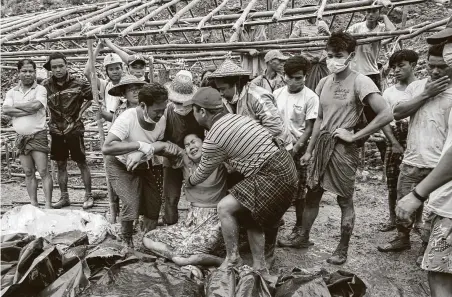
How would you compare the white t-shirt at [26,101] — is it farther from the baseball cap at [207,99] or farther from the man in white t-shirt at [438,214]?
the man in white t-shirt at [438,214]

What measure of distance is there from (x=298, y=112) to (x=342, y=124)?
0.73 metres

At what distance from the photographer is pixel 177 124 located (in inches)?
164

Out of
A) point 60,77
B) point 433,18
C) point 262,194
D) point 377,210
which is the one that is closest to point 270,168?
point 262,194

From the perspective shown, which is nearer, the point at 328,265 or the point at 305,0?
the point at 328,265

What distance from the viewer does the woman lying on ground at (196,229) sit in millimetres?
3744

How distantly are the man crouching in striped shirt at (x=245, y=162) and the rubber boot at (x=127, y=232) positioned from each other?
3.53ft

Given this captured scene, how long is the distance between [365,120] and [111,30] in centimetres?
278

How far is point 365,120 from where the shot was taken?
3896 millimetres

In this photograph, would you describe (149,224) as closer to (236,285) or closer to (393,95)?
(236,285)

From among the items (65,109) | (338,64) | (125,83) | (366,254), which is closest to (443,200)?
(338,64)

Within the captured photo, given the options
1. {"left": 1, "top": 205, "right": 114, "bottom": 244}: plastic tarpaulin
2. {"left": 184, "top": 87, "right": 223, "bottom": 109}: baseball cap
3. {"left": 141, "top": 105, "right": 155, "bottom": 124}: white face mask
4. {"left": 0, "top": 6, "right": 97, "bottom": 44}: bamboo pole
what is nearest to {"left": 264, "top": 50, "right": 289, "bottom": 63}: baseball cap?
{"left": 141, "top": 105, "right": 155, "bottom": 124}: white face mask

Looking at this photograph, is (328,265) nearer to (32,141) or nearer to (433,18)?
(32,141)

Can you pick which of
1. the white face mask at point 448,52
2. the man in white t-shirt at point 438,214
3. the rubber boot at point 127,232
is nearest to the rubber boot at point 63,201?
the rubber boot at point 127,232

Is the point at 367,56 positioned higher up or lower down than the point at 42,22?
lower down
